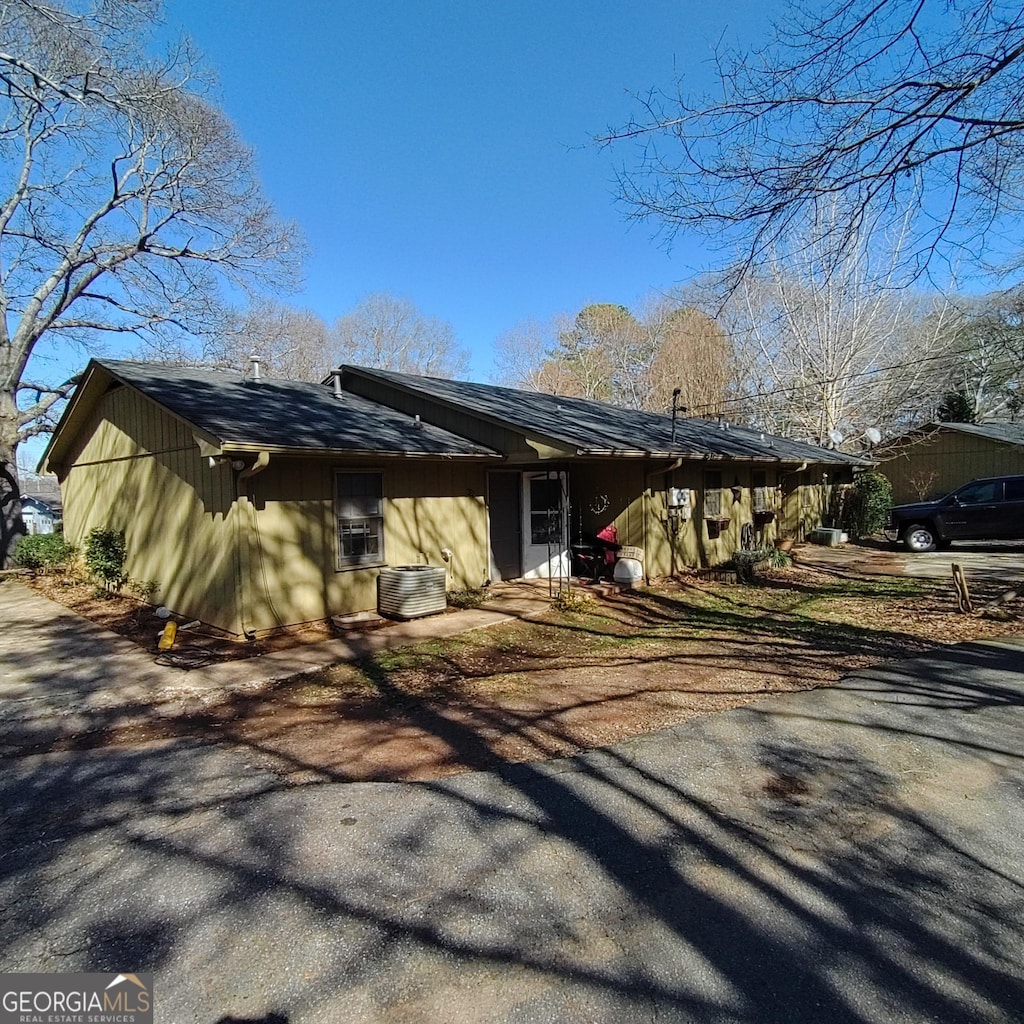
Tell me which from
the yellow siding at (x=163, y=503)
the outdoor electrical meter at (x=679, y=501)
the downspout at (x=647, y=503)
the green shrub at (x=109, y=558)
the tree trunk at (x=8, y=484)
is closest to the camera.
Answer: the yellow siding at (x=163, y=503)

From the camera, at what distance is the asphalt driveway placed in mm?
2168

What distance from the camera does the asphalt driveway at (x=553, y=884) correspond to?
2168 millimetres

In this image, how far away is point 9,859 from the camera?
3064 millimetres

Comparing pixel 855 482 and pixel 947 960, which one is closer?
pixel 947 960

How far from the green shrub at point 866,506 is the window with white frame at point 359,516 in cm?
1549

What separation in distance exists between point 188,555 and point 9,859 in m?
5.84

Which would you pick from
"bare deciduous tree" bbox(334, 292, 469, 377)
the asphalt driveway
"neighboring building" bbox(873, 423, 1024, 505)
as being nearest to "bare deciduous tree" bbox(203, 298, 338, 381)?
"bare deciduous tree" bbox(334, 292, 469, 377)

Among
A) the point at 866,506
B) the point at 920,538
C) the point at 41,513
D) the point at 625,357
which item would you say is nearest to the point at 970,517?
the point at 920,538

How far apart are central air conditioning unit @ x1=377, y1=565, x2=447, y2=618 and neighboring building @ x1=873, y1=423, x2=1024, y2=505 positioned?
19.7 m

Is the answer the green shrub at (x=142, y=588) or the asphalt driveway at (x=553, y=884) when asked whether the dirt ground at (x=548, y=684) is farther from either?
the green shrub at (x=142, y=588)

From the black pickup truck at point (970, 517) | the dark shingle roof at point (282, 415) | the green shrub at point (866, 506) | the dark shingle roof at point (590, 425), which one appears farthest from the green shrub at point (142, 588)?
the green shrub at point (866, 506)

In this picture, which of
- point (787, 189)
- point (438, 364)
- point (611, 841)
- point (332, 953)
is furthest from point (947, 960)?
point (438, 364)

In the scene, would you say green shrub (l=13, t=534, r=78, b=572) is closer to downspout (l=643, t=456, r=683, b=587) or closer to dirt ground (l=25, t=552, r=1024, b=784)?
dirt ground (l=25, t=552, r=1024, b=784)

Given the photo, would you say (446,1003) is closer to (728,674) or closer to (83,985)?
(83,985)
